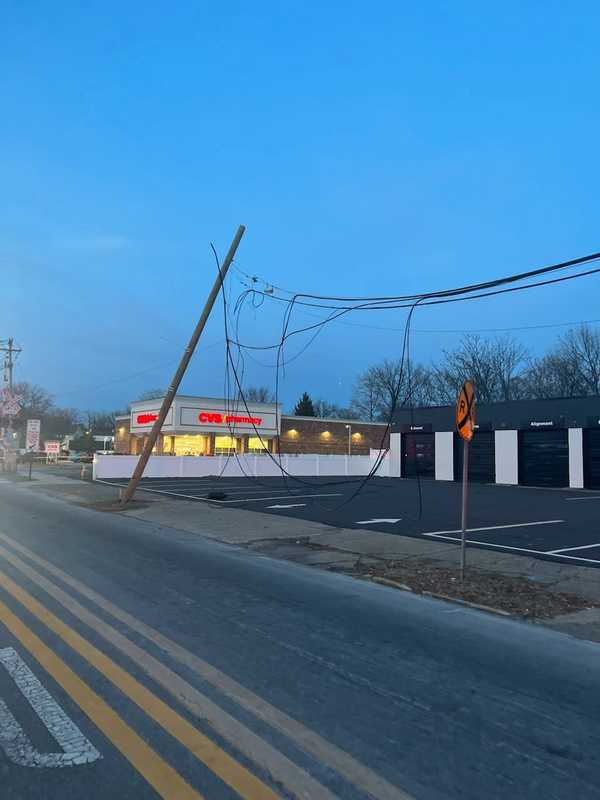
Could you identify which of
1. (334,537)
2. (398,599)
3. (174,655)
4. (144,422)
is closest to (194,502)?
(334,537)

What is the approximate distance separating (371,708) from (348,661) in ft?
3.29

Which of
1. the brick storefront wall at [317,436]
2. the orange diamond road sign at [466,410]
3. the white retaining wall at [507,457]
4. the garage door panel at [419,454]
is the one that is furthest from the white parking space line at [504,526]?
the brick storefront wall at [317,436]

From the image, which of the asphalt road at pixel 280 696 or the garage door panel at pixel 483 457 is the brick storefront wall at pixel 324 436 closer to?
the garage door panel at pixel 483 457

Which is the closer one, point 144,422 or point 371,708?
point 371,708

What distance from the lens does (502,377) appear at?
59625 mm

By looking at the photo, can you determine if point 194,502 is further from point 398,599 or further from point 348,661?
point 348,661

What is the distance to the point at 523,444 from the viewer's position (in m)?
36.8

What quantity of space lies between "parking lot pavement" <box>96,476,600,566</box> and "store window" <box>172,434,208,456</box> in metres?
19.0

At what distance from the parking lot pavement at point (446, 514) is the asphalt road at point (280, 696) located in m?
5.86

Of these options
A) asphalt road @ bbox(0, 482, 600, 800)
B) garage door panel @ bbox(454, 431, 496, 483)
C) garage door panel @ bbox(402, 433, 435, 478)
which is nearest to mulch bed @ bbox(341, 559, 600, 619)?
asphalt road @ bbox(0, 482, 600, 800)

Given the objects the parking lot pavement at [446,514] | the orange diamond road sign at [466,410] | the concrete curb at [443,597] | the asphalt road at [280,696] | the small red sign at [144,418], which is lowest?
the parking lot pavement at [446,514]

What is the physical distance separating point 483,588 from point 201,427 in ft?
133

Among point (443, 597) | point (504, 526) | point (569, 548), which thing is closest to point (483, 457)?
point (504, 526)

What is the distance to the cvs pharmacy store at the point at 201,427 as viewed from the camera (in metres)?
47.0
